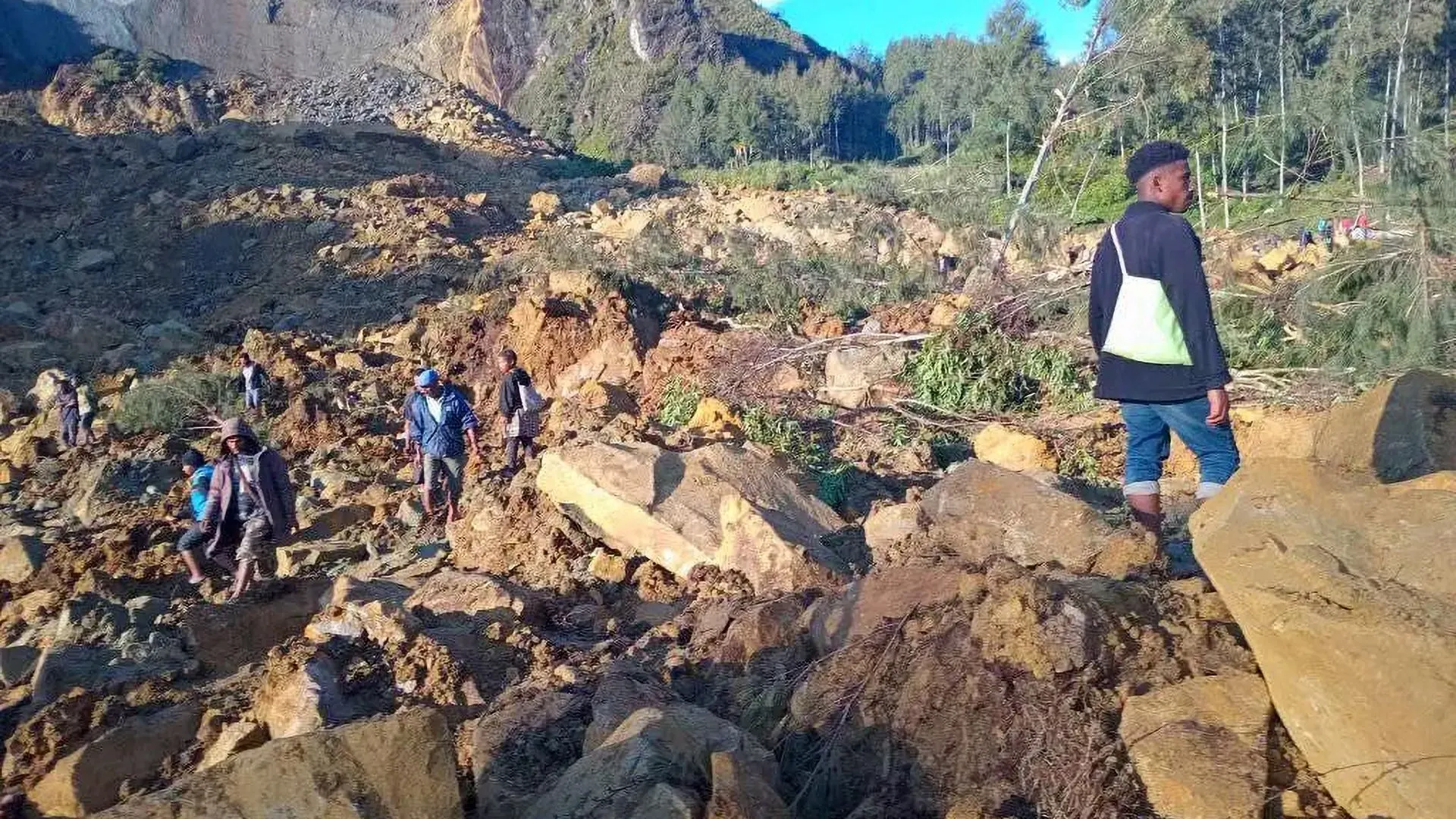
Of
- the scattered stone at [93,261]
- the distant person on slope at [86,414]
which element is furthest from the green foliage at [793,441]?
the scattered stone at [93,261]

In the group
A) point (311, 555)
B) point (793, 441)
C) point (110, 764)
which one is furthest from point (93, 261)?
point (110, 764)

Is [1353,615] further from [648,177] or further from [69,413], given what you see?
[648,177]

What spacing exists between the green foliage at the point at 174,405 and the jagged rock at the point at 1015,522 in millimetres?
8608

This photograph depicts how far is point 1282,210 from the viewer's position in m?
7.22

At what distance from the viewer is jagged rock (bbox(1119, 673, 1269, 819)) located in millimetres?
1798

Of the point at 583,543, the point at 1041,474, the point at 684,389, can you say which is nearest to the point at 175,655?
the point at 583,543

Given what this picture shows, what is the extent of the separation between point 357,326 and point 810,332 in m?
6.48

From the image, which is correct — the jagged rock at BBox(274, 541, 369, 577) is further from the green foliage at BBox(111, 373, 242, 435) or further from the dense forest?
the dense forest

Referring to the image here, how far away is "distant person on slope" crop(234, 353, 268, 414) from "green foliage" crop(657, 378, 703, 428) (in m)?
4.26

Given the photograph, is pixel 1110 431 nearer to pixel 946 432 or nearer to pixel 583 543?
pixel 946 432

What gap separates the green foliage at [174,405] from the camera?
391 inches

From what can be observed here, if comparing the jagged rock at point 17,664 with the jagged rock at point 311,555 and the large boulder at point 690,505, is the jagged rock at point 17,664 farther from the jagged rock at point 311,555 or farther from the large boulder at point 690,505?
the large boulder at point 690,505

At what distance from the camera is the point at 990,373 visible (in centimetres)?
759

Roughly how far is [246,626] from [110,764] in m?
1.62
